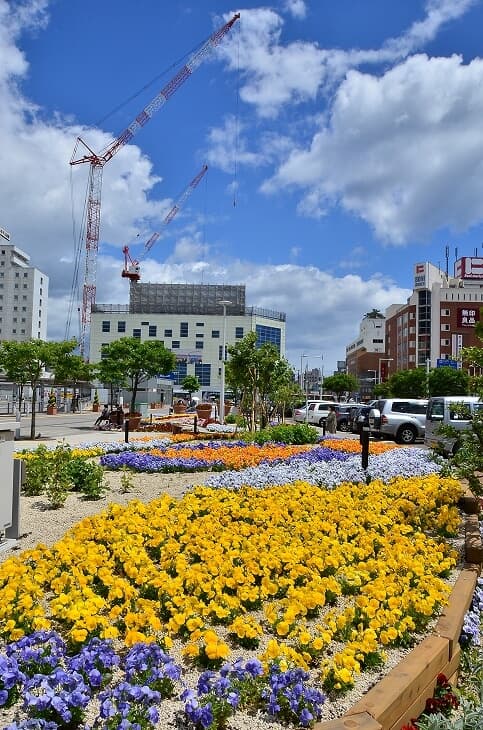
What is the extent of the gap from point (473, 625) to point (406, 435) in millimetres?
20979

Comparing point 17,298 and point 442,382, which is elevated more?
point 17,298

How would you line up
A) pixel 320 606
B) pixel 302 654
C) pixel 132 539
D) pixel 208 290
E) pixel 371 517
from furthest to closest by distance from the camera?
pixel 208 290, pixel 371 517, pixel 132 539, pixel 320 606, pixel 302 654

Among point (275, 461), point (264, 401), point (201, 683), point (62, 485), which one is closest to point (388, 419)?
point (264, 401)

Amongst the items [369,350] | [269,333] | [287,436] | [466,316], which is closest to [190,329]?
[269,333]

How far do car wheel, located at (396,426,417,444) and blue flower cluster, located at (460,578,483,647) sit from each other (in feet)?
66.4

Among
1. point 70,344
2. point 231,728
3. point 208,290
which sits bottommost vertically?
point 231,728

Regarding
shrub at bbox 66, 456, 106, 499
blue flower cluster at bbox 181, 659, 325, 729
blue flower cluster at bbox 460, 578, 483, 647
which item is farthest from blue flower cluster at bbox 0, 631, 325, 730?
shrub at bbox 66, 456, 106, 499

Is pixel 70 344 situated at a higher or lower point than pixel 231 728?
higher

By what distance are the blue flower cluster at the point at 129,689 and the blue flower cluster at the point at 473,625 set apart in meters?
1.65

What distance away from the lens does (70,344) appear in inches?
941

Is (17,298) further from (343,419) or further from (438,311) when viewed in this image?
(343,419)

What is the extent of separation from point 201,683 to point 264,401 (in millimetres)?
20510

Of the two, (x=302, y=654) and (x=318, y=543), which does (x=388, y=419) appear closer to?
(x=318, y=543)

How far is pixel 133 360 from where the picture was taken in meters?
32.5
